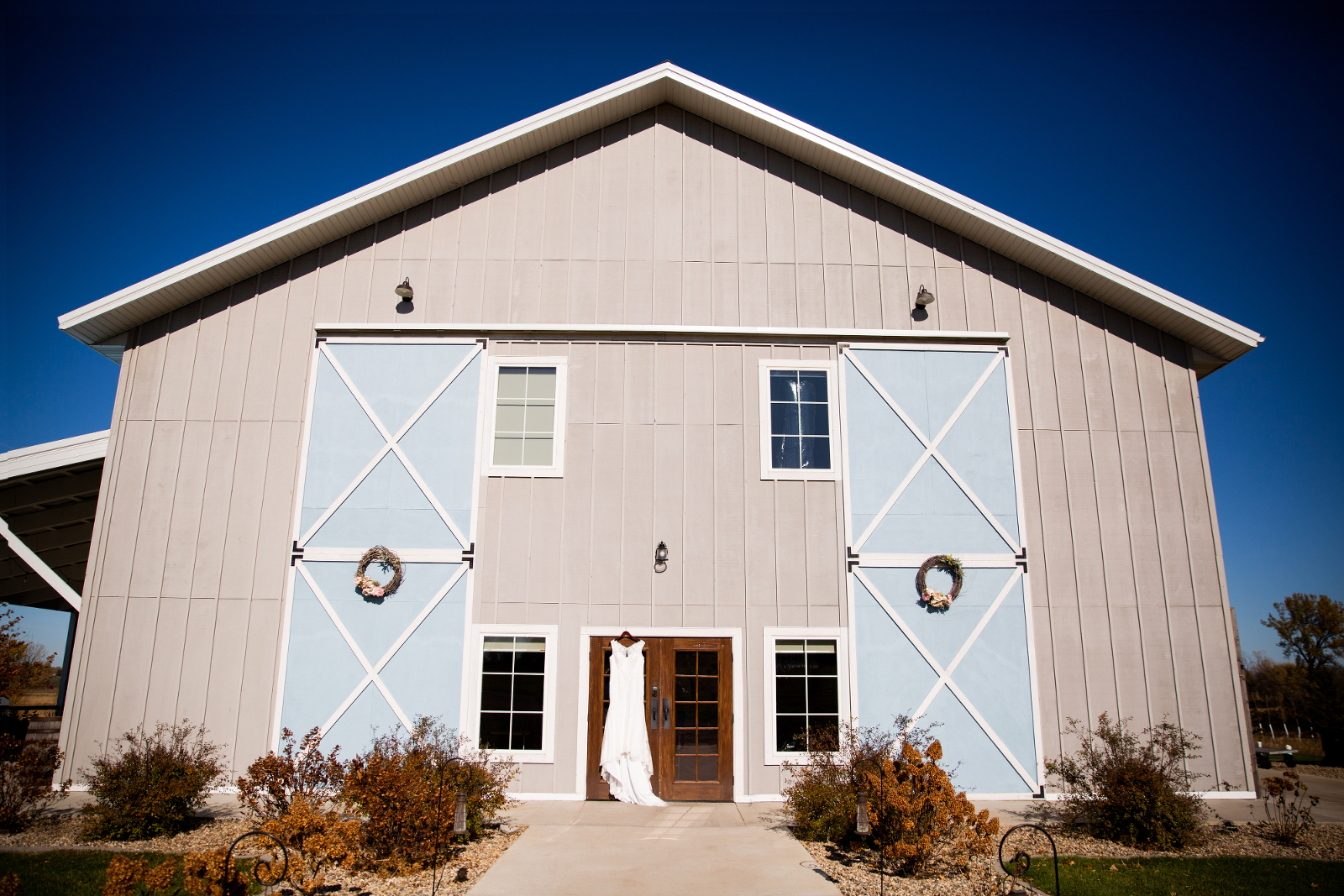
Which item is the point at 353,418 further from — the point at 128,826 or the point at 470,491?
the point at 128,826

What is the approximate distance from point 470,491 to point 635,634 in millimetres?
2900

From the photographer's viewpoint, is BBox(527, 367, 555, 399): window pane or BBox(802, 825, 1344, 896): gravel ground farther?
BBox(527, 367, 555, 399): window pane

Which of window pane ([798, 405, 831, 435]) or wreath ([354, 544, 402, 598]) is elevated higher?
window pane ([798, 405, 831, 435])

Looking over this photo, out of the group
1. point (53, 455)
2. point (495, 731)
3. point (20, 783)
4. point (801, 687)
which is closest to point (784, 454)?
point (801, 687)

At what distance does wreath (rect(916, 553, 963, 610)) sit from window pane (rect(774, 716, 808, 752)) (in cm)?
225

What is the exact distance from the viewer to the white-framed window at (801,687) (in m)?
9.79

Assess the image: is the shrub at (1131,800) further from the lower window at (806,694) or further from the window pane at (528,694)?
the window pane at (528,694)

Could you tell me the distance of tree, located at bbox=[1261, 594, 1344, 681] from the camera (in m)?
23.0

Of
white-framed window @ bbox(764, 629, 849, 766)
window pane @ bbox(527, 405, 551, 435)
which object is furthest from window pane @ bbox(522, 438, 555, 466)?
white-framed window @ bbox(764, 629, 849, 766)

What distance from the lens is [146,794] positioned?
26.0 feet

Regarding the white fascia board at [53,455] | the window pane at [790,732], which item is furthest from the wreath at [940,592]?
the white fascia board at [53,455]

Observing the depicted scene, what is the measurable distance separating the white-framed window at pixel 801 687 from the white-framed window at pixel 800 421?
214 centimetres

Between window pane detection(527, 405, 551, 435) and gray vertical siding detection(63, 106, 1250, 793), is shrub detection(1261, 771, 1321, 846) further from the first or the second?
window pane detection(527, 405, 551, 435)

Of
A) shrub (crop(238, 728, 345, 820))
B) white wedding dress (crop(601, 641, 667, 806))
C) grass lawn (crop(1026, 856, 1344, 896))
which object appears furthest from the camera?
white wedding dress (crop(601, 641, 667, 806))
